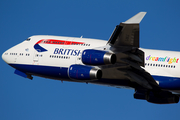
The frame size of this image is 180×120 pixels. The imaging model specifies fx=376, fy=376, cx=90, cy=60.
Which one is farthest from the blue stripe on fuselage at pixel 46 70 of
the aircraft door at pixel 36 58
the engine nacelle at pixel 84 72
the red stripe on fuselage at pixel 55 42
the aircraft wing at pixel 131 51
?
the aircraft wing at pixel 131 51

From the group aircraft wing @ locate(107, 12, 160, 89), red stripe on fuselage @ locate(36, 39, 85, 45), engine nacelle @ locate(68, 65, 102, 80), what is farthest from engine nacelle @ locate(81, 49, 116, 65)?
red stripe on fuselage @ locate(36, 39, 85, 45)

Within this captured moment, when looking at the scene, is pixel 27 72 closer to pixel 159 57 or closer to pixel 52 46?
pixel 52 46

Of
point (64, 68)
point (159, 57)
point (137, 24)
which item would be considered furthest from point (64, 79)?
point (137, 24)

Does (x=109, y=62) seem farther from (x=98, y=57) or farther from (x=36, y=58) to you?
(x=36, y=58)

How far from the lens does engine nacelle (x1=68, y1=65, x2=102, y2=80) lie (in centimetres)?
3328

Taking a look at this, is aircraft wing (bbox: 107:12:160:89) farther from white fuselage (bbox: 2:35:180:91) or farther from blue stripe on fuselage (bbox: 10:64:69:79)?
blue stripe on fuselage (bbox: 10:64:69:79)

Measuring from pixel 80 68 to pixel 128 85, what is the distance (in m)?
5.94

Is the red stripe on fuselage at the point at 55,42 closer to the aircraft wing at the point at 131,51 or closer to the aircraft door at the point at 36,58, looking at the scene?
the aircraft door at the point at 36,58

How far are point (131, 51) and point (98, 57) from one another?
2981mm

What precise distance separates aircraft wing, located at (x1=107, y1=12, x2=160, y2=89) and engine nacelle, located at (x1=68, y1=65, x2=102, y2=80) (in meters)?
2.42

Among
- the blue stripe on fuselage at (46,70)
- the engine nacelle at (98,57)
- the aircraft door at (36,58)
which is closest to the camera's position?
the engine nacelle at (98,57)

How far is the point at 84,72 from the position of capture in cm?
3366

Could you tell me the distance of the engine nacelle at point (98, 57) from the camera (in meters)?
30.9

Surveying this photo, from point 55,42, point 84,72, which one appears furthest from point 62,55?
point 84,72
